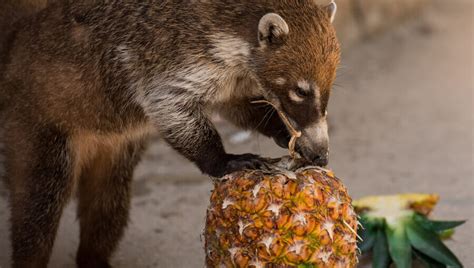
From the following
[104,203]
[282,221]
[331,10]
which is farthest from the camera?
[104,203]

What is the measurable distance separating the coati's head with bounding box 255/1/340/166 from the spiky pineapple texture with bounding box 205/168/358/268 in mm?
287

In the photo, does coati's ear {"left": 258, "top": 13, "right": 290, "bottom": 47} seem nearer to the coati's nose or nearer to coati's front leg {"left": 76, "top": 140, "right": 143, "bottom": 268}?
the coati's nose

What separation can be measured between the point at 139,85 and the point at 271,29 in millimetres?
794

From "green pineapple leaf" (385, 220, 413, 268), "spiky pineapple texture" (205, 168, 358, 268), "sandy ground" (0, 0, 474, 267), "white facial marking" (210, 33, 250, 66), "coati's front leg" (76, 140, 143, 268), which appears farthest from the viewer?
"sandy ground" (0, 0, 474, 267)

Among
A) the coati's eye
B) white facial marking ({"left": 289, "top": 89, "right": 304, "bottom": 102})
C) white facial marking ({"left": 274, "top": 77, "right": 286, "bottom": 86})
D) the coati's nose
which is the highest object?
white facial marking ({"left": 274, "top": 77, "right": 286, "bottom": 86})

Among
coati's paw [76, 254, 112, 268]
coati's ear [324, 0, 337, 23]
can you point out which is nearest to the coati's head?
coati's ear [324, 0, 337, 23]

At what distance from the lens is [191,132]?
438cm

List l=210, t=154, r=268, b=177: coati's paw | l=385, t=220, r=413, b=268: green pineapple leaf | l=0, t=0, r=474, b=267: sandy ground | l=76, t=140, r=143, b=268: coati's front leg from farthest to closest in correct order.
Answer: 1. l=0, t=0, r=474, b=267: sandy ground
2. l=76, t=140, r=143, b=268: coati's front leg
3. l=385, t=220, r=413, b=268: green pineapple leaf
4. l=210, t=154, r=268, b=177: coati's paw

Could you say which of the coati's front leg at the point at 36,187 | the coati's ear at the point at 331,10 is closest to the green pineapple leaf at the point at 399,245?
the coati's ear at the point at 331,10

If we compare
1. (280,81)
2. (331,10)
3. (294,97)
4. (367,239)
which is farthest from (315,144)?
(367,239)

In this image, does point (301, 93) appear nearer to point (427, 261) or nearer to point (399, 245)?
point (399, 245)

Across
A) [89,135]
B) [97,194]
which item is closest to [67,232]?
[97,194]

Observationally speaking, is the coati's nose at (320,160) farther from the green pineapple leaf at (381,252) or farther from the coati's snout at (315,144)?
the green pineapple leaf at (381,252)

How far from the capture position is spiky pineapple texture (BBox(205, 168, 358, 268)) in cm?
382
